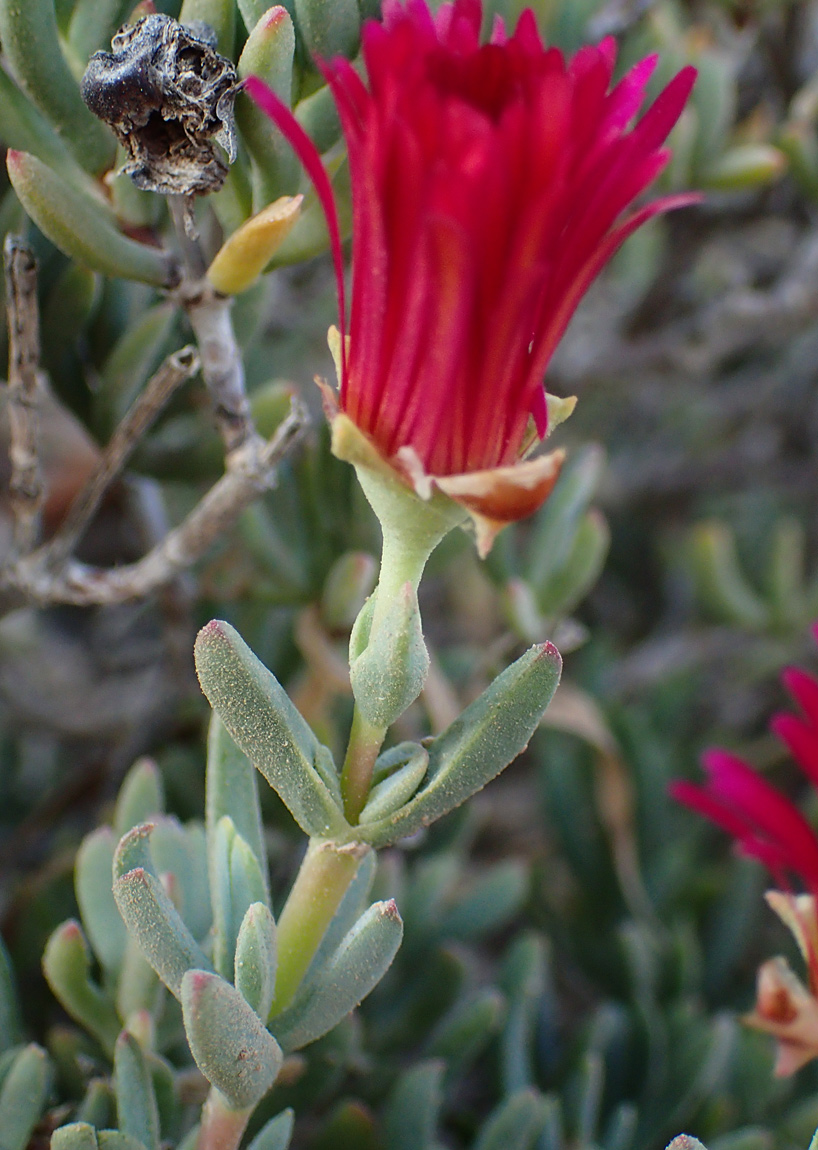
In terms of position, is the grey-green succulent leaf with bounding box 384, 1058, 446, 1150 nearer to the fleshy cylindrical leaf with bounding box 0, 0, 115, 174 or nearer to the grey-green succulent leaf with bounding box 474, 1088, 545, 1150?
the grey-green succulent leaf with bounding box 474, 1088, 545, 1150

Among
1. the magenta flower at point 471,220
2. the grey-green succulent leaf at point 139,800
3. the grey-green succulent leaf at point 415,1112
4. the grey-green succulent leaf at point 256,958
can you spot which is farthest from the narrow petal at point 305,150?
the grey-green succulent leaf at point 415,1112

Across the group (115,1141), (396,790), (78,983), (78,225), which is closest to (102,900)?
(78,983)

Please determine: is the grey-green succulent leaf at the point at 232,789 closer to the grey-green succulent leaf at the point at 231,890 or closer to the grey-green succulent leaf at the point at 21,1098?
the grey-green succulent leaf at the point at 231,890

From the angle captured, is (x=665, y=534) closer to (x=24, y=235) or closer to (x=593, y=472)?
(x=593, y=472)

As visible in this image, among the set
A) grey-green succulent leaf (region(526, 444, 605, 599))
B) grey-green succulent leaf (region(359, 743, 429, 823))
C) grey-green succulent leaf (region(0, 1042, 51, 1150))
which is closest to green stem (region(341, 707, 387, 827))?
grey-green succulent leaf (region(359, 743, 429, 823))

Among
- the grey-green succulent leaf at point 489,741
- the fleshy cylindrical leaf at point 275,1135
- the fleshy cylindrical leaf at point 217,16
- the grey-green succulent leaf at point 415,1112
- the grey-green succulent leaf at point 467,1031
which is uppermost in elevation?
the fleshy cylindrical leaf at point 217,16

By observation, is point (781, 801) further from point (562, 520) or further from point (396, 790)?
point (562, 520)

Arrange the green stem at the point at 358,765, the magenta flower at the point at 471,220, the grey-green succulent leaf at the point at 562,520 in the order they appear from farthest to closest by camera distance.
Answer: the grey-green succulent leaf at the point at 562,520, the green stem at the point at 358,765, the magenta flower at the point at 471,220

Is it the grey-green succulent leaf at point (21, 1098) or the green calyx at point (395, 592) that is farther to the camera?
the grey-green succulent leaf at point (21, 1098)
